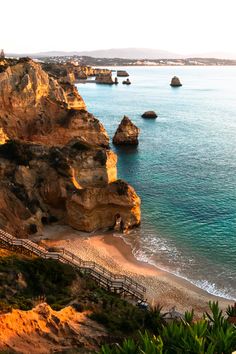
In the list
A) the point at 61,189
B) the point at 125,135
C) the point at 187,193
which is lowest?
the point at 187,193

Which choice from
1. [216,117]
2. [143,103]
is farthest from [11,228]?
[143,103]

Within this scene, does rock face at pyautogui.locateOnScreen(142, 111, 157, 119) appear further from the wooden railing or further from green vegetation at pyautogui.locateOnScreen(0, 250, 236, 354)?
green vegetation at pyautogui.locateOnScreen(0, 250, 236, 354)

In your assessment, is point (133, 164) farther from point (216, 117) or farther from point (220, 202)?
point (216, 117)

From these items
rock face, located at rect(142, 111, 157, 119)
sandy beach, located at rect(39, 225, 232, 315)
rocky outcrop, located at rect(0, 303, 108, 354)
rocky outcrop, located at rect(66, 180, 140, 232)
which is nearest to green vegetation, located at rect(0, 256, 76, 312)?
rocky outcrop, located at rect(0, 303, 108, 354)

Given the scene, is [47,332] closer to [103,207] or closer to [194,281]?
[194,281]

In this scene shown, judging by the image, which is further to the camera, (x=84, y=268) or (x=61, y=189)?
Answer: (x=61, y=189)

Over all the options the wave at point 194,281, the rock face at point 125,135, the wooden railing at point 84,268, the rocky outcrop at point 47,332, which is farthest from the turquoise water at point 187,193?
the rocky outcrop at point 47,332

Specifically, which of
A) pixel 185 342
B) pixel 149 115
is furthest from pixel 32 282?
pixel 149 115
